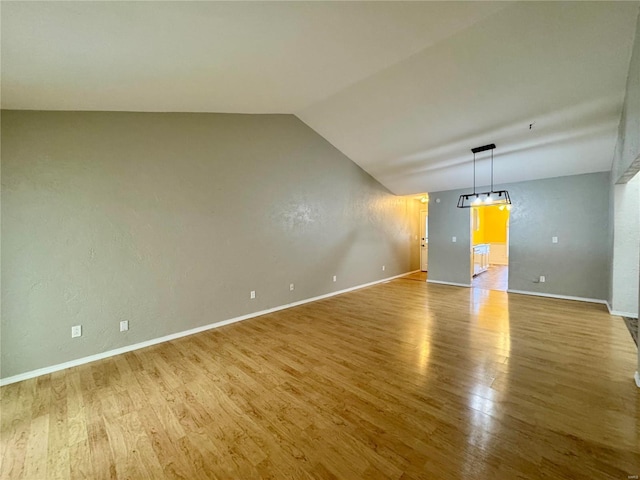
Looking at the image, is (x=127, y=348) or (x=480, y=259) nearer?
(x=127, y=348)

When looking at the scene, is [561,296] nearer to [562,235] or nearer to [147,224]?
[562,235]

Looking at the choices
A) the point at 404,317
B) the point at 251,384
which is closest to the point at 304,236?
the point at 404,317

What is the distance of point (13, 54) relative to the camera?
1915 mm

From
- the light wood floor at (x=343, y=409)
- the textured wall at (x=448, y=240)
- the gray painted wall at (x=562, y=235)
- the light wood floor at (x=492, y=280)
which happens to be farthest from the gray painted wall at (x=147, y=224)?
the gray painted wall at (x=562, y=235)

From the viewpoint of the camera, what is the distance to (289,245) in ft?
16.8

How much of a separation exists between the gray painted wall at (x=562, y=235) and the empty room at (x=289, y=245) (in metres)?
0.04

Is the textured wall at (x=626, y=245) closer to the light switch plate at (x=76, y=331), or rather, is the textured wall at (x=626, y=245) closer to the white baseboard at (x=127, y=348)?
the white baseboard at (x=127, y=348)

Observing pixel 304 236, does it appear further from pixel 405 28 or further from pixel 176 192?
pixel 405 28

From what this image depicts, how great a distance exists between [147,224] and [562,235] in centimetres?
782

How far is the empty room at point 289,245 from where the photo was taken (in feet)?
5.89

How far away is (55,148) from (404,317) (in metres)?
5.37

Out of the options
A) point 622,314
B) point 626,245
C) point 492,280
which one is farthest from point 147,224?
point 492,280

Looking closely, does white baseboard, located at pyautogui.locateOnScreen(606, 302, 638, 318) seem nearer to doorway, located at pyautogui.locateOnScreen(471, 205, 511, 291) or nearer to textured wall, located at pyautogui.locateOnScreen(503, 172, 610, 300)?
textured wall, located at pyautogui.locateOnScreen(503, 172, 610, 300)

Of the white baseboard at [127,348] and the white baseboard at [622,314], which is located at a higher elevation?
the white baseboard at [622,314]
